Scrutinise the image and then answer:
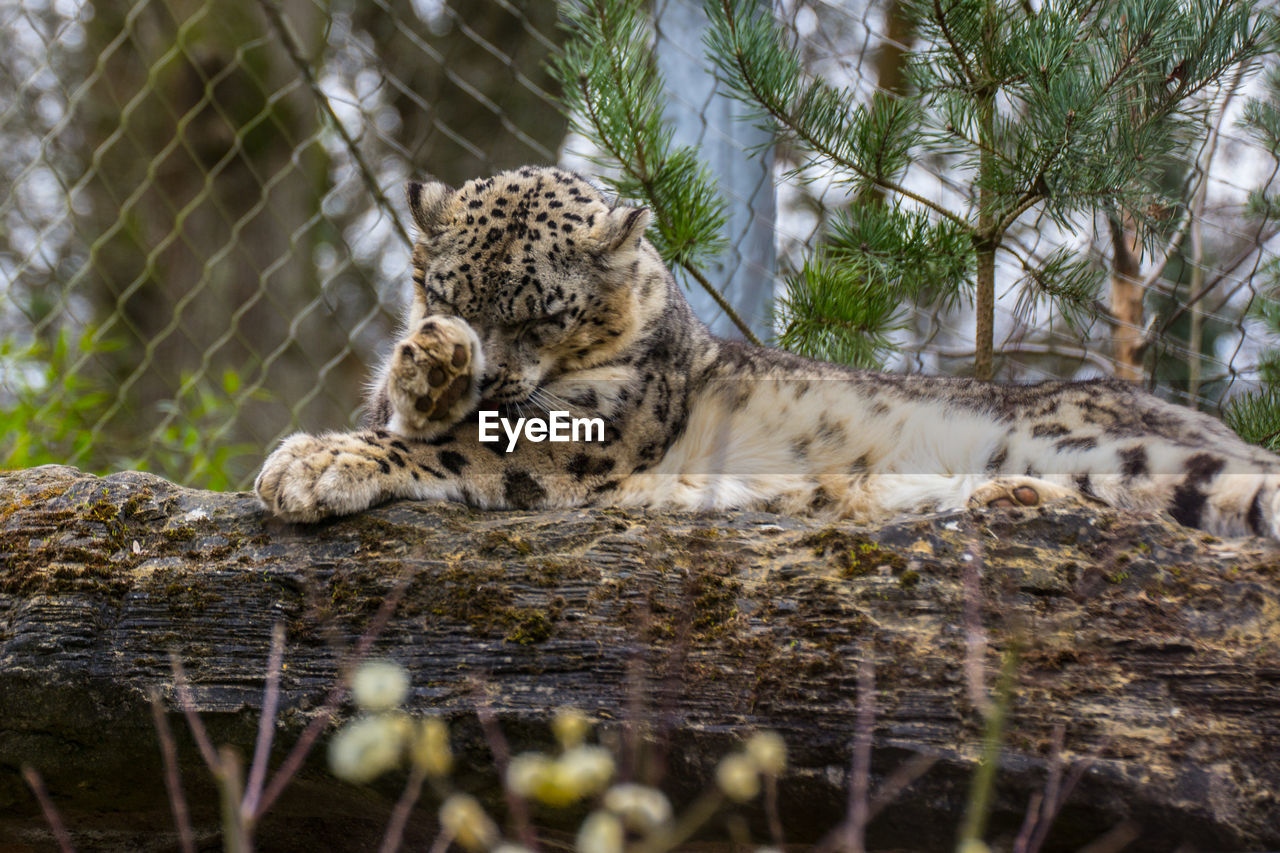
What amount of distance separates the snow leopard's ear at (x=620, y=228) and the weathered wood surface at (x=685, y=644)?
3.21 ft

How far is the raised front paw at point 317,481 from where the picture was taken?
1991 millimetres

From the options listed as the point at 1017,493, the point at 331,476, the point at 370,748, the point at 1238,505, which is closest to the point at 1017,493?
the point at 1017,493

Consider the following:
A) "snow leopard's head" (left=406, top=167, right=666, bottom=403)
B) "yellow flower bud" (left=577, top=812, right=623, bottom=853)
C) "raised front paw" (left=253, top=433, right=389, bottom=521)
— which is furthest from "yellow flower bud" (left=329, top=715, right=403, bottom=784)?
"snow leopard's head" (left=406, top=167, right=666, bottom=403)

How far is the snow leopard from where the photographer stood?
2.27 meters

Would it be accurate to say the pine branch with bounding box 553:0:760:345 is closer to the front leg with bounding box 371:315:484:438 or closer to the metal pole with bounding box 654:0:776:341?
the metal pole with bounding box 654:0:776:341

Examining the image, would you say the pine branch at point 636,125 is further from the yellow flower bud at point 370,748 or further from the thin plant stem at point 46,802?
the yellow flower bud at point 370,748

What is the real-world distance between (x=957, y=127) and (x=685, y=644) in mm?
1797

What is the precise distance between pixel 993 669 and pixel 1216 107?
2107 mm

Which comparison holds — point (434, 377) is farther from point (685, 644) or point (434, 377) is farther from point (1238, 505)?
point (1238, 505)

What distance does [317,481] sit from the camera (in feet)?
6.59

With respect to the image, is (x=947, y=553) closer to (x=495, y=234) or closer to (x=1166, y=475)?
(x=1166, y=475)

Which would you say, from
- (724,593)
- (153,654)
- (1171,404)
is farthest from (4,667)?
(1171,404)

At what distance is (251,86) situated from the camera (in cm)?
617

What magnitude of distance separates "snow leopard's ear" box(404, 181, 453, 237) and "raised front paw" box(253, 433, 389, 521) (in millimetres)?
838
